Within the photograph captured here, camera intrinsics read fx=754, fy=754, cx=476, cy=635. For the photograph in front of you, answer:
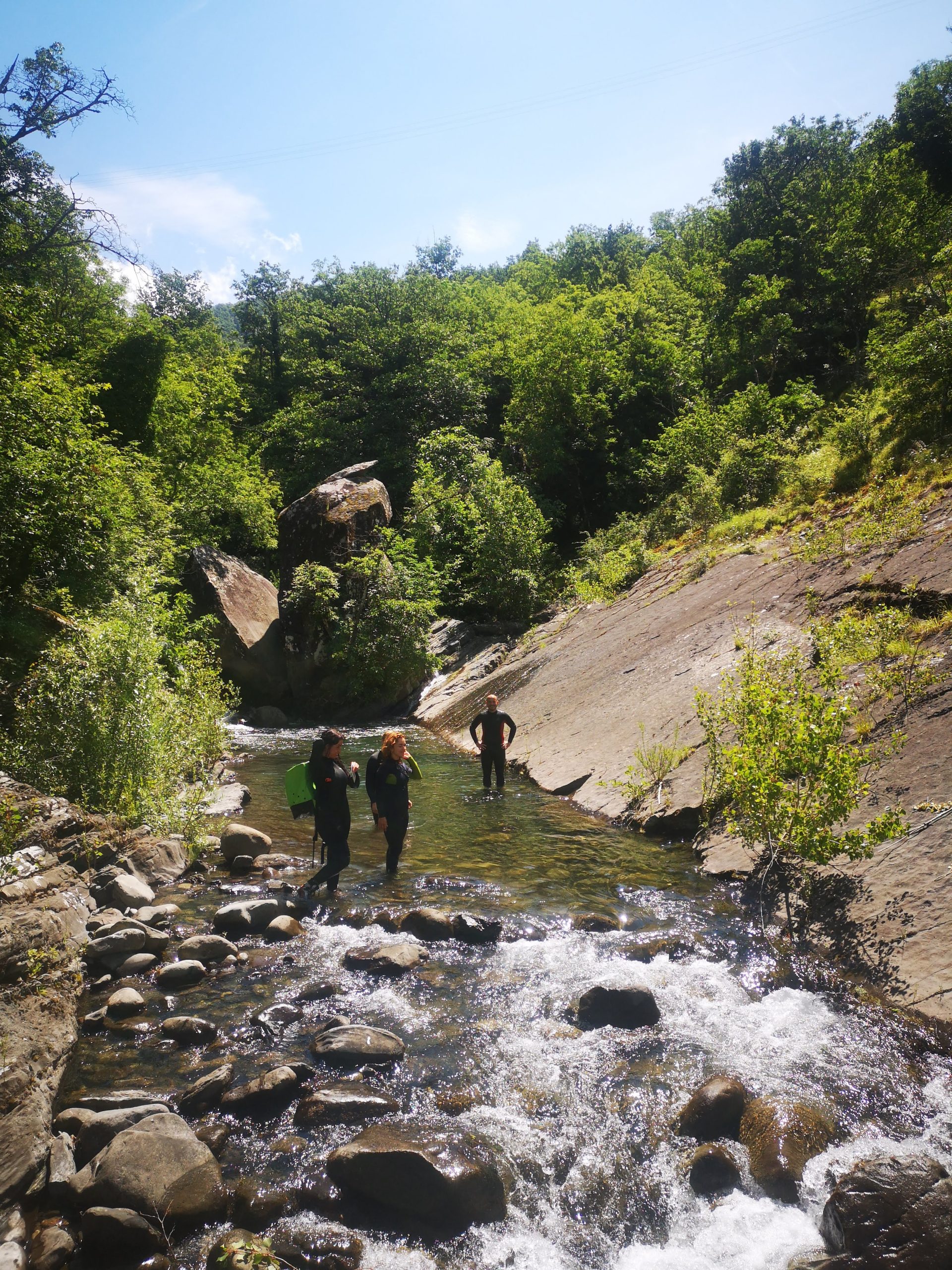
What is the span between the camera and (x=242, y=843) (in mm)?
9930

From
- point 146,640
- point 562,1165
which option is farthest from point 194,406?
point 562,1165

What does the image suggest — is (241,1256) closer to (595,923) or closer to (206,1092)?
(206,1092)

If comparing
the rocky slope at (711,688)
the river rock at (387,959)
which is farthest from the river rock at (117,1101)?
the rocky slope at (711,688)

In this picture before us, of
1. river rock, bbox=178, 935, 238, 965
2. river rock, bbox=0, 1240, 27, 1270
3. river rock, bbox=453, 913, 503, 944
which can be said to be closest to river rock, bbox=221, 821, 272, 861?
river rock, bbox=178, 935, 238, 965

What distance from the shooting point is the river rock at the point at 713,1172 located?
13.4ft

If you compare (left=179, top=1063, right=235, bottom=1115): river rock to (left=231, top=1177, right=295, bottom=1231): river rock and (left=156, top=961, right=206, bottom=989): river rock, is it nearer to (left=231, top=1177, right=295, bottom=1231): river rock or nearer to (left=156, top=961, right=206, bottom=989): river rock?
(left=231, top=1177, right=295, bottom=1231): river rock

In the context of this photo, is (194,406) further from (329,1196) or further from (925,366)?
(329,1196)

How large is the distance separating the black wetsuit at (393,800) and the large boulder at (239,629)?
16.4m

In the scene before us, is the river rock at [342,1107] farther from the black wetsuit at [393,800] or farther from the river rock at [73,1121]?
the black wetsuit at [393,800]

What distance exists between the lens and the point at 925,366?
14.1m

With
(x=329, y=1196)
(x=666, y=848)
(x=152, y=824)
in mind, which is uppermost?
(x=152, y=824)

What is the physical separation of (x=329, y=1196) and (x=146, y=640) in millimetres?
7705

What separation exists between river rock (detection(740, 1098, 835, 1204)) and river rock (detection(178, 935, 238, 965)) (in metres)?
4.54

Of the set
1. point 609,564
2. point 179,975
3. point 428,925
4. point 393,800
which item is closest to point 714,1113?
point 428,925
